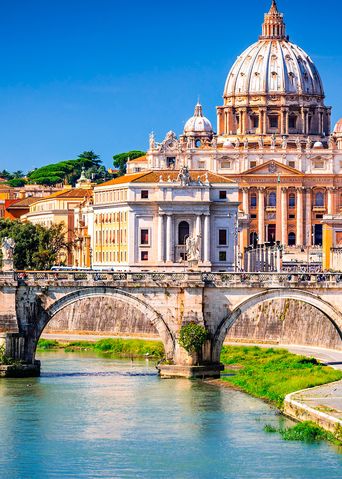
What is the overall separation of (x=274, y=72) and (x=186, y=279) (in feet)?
338

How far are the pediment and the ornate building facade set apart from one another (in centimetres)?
8

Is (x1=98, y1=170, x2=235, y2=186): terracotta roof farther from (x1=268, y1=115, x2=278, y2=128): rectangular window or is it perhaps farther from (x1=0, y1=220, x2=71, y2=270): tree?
(x1=268, y1=115, x2=278, y2=128): rectangular window

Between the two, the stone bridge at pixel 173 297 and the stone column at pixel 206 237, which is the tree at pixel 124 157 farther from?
the stone bridge at pixel 173 297

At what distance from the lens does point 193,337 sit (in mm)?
65062

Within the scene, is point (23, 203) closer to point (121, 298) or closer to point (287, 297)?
point (121, 298)

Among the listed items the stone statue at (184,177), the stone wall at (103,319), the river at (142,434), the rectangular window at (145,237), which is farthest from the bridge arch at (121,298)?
the rectangular window at (145,237)

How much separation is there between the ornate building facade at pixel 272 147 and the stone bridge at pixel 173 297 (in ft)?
220

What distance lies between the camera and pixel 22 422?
54.9 meters

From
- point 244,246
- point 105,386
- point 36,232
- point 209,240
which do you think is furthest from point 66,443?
point 244,246

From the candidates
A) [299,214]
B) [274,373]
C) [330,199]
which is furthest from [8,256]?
[330,199]

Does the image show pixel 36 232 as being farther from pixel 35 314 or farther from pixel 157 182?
pixel 35 314

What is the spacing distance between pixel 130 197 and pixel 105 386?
49.5 metres

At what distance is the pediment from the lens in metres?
146

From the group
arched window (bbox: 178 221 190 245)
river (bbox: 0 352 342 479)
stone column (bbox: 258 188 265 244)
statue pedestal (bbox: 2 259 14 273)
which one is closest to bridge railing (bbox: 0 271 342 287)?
statue pedestal (bbox: 2 259 14 273)
